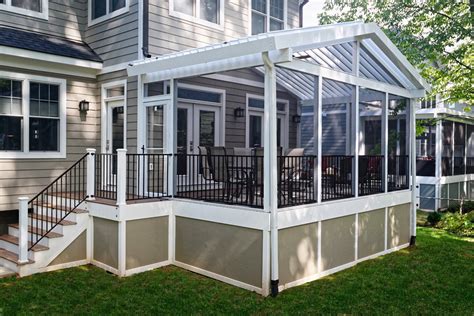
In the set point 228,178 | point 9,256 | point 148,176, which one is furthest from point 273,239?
point 9,256

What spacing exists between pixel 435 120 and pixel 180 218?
388 inches

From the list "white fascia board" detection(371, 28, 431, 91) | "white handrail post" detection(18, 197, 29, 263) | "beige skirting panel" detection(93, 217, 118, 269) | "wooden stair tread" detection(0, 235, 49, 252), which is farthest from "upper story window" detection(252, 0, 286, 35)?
"wooden stair tread" detection(0, 235, 49, 252)

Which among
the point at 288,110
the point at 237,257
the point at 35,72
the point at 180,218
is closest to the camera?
the point at 237,257

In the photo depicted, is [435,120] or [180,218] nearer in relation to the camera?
[180,218]

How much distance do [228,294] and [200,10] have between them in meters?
5.88

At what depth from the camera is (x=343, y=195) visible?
712 centimetres

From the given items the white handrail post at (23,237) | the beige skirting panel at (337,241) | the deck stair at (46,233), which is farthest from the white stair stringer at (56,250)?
the beige skirting panel at (337,241)

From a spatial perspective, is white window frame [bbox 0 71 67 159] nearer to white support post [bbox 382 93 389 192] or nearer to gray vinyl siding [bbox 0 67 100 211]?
gray vinyl siding [bbox 0 67 100 211]

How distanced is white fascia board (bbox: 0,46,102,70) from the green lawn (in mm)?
3844

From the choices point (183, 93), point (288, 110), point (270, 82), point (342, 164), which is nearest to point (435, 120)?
point (288, 110)

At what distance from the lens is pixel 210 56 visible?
5801 mm

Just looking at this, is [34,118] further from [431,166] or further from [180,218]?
[431,166]

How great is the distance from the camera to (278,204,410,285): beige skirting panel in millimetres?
5840

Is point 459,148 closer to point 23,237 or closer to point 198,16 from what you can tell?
point 198,16
